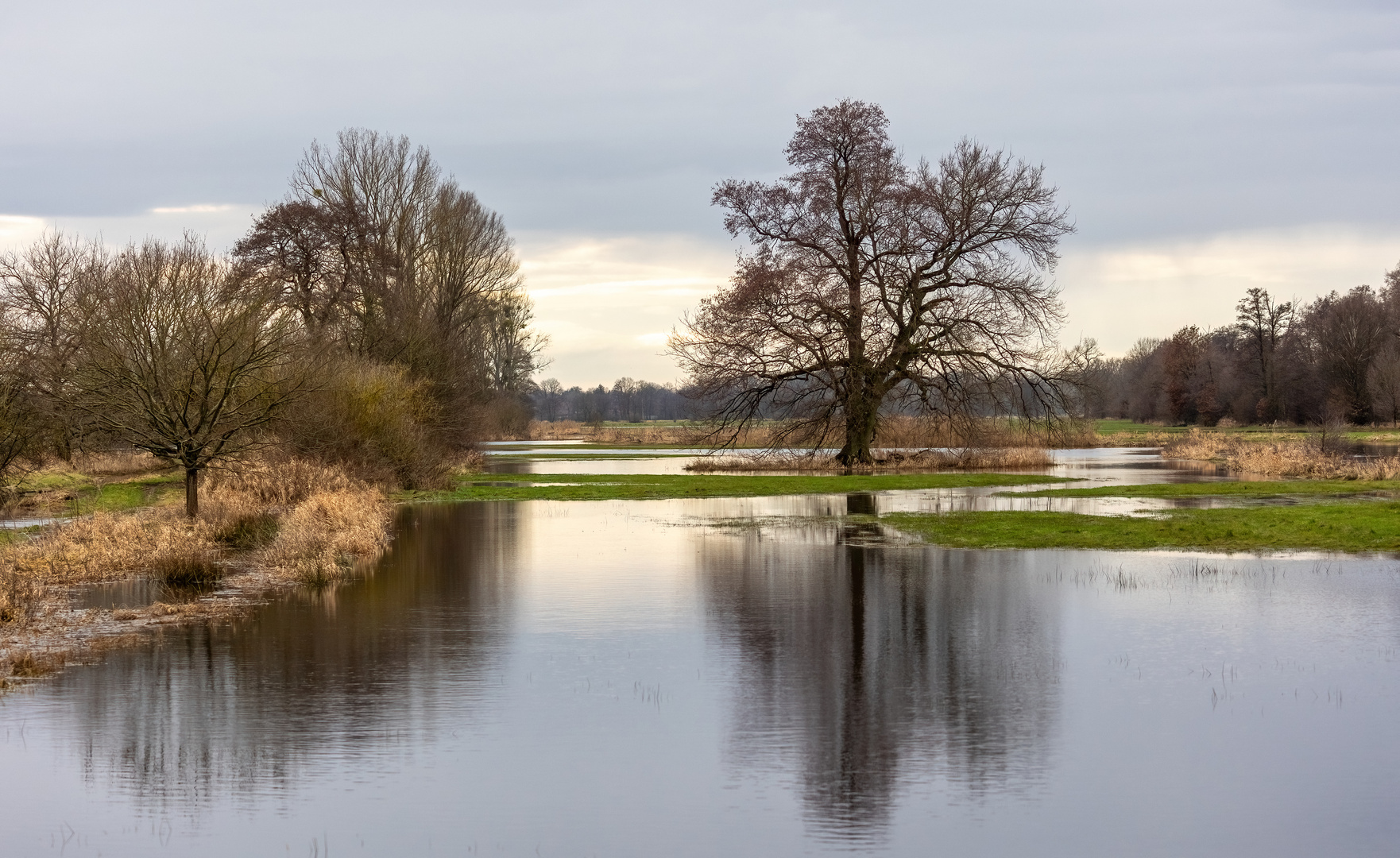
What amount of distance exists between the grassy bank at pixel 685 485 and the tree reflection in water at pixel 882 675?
1719cm

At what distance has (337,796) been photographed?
8.66m

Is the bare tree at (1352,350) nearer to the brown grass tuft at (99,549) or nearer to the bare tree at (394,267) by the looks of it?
the bare tree at (394,267)

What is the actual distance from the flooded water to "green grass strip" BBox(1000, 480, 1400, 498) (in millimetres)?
17378

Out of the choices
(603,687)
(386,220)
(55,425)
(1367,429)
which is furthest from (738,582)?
(1367,429)

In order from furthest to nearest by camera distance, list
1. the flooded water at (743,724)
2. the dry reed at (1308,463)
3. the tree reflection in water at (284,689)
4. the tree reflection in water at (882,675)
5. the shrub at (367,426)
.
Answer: the dry reed at (1308,463) → the shrub at (367,426) → the tree reflection in water at (284,689) → the tree reflection in water at (882,675) → the flooded water at (743,724)

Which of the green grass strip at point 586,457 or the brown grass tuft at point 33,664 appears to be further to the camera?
the green grass strip at point 586,457

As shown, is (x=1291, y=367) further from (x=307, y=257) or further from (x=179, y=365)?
(x=179, y=365)

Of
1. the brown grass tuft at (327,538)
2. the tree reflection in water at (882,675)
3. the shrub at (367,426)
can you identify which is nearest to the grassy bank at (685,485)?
the shrub at (367,426)

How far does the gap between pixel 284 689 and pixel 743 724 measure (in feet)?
16.2

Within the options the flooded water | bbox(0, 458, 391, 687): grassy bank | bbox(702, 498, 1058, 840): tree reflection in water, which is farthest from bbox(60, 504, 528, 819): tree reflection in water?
bbox(702, 498, 1058, 840): tree reflection in water

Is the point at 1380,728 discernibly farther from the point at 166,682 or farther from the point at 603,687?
the point at 166,682

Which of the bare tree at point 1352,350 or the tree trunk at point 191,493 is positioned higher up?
the bare tree at point 1352,350

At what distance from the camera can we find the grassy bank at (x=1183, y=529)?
2308 centimetres

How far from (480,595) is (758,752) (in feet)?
30.5
